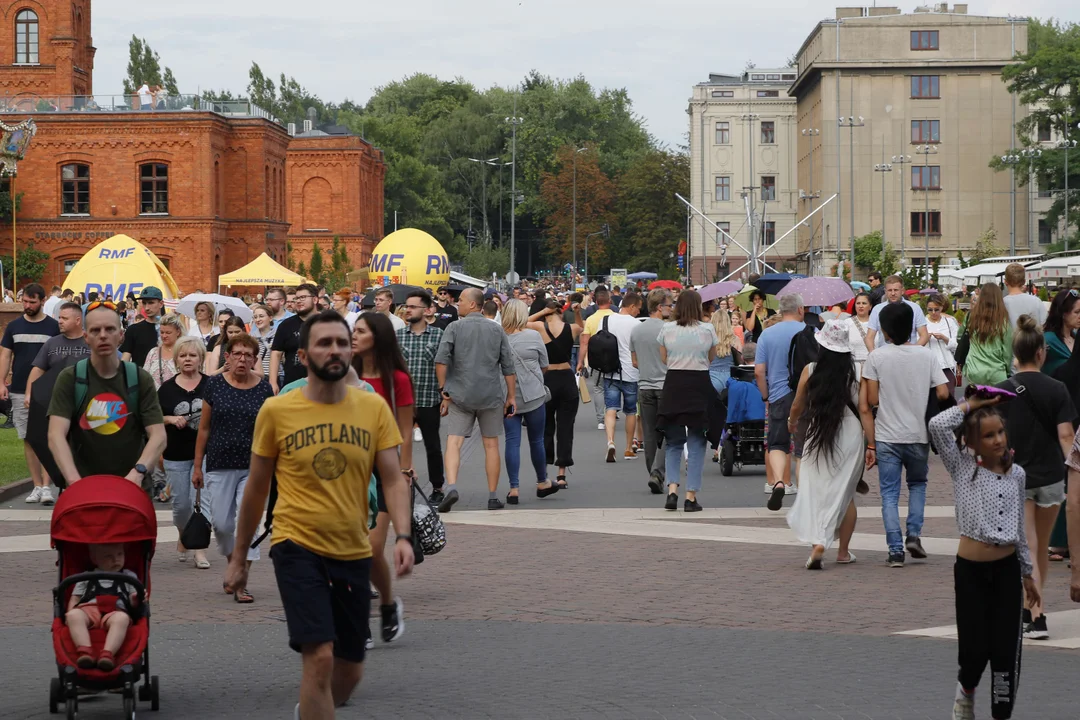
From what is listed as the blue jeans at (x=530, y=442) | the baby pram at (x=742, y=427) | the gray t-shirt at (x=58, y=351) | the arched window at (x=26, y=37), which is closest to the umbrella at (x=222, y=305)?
the blue jeans at (x=530, y=442)

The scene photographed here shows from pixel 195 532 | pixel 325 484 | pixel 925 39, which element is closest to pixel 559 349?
pixel 195 532

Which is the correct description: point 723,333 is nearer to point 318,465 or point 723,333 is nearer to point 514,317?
point 514,317

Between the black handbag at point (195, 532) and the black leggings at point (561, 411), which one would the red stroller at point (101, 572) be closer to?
the black handbag at point (195, 532)

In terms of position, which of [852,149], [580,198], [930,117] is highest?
[930,117]

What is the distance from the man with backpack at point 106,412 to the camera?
740 centimetres

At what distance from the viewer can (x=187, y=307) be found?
22.9 metres

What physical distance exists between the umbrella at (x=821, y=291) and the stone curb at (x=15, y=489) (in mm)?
9470

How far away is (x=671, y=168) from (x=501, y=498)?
325ft

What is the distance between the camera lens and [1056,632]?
8688 mm

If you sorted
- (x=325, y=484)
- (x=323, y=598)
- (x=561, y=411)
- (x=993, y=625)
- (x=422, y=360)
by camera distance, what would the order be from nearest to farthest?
(x=323, y=598)
(x=325, y=484)
(x=993, y=625)
(x=422, y=360)
(x=561, y=411)

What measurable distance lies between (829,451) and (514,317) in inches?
189

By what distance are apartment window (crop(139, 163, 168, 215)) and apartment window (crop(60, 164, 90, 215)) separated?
7.67 ft

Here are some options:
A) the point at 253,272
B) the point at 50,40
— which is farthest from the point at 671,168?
the point at 253,272

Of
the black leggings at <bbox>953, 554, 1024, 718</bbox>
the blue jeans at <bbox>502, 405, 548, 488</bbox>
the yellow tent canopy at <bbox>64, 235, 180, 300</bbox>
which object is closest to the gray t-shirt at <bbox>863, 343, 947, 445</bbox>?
the black leggings at <bbox>953, 554, 1024, 718</bbox>
